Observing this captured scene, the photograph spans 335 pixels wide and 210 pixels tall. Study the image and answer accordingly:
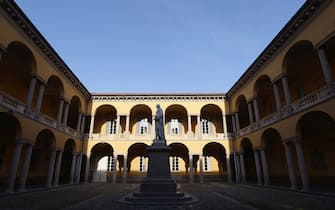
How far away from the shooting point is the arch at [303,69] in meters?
12.7

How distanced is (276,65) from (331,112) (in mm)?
5634

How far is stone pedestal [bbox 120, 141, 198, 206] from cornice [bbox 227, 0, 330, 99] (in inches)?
414

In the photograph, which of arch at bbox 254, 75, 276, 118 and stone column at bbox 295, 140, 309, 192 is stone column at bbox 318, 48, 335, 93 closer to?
stone column at bbox 295, 140, 309, 192

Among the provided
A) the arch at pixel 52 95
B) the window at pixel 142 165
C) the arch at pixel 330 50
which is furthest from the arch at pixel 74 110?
the arch at pixel 330 50

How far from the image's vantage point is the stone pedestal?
302 inches

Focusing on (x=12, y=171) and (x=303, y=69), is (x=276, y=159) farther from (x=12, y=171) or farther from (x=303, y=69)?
(x=12, y=171)

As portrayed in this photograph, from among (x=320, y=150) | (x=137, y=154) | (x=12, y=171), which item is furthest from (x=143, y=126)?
(x=320, y=150)

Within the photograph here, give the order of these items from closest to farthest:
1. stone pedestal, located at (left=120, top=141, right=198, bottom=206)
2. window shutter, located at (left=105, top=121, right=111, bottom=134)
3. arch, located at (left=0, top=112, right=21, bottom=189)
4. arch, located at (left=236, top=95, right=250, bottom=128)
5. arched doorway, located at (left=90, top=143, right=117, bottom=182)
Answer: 1. stone pedestal, located at (left=120, top=141, right=198, bottom=206)
2. arch, located at (left=0, top=112, right=21, bottom=189)
3. arch, located at (left=236, top=95, right=250, bottom=128)
4. arched doorway, located at (left=90, top=143, right=117, bottom=182)
5. window shutter, located at (left=105, top=121, right=111, bottom=134)

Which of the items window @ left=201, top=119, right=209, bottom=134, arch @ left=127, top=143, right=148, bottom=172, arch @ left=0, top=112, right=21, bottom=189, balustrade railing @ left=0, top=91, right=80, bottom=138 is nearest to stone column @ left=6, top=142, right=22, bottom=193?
arch @ left=0, top=112, right=21, bottom=189

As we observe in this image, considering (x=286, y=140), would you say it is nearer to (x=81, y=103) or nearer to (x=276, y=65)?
(x=276, y=65)

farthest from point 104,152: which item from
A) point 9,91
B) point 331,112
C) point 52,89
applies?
point 331,112

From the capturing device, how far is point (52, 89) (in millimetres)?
18203

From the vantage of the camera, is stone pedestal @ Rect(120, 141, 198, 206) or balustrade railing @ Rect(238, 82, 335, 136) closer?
stone pedestal @ Rect(120, 141, 198, 206)

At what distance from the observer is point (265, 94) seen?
1998cm
